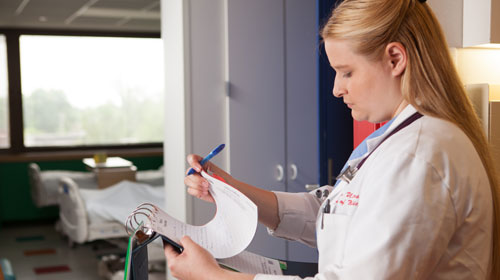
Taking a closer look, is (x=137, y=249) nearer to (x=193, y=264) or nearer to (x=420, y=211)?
(x=193, y=264)

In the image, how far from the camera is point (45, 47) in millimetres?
7754

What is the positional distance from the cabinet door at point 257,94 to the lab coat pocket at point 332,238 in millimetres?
1904

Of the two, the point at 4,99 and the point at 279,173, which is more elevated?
the point at 4,99

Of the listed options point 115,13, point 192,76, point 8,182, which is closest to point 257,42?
point 192,76

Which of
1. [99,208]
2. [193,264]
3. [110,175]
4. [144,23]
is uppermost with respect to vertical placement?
[144,23]

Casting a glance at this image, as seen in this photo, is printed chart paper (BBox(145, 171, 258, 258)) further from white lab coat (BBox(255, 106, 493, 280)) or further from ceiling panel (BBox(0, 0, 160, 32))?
ceiling panel (BBox(0, 0, 160, 32))

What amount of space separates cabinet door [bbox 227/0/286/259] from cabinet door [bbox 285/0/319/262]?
0.04m

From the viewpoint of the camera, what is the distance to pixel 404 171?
962 mm

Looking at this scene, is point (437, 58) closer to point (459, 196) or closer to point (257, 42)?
point (459, 196)

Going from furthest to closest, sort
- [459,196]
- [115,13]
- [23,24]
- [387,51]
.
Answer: [23,24]
[115,13]
[387,51]
[459,196]

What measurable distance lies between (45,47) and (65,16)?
39.2 inches

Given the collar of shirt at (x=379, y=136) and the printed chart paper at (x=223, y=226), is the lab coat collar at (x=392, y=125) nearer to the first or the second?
the collar of shirt at (x=379, y=136)

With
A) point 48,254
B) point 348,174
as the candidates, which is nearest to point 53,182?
point 48,254

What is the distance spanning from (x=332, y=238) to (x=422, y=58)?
395 millimetres
